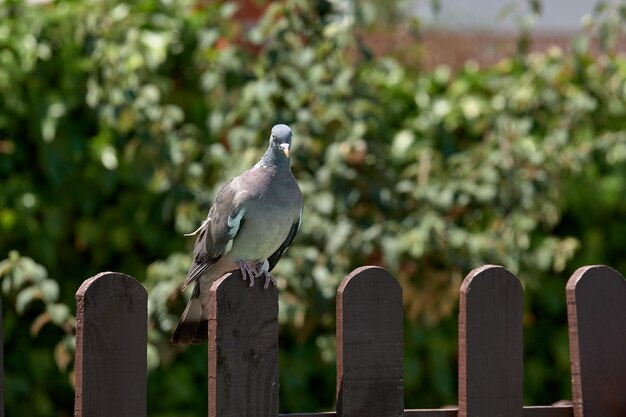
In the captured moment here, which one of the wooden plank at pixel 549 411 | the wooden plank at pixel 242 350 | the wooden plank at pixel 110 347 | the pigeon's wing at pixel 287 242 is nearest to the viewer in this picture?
the wooden plank at pixel 110 347

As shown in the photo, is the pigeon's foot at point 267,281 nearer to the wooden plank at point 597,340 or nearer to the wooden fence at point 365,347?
the wooden fence at point 365,347

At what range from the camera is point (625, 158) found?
504 cm

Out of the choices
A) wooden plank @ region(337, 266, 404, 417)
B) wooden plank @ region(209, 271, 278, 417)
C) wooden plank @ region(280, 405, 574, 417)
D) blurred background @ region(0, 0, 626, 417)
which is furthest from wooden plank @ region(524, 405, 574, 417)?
blurred background @ region(0, 0, 626, 417)

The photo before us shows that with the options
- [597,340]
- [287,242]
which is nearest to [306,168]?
[287,242]

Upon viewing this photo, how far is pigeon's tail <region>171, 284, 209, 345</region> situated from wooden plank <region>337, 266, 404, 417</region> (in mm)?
423

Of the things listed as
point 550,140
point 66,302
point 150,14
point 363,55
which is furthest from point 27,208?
point 550,140

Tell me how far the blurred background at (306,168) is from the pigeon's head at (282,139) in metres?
1.36

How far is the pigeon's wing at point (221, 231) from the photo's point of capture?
303 centimetres

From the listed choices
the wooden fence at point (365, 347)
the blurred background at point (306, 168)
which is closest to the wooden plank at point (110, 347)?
the wooden fence at point (365, 347)

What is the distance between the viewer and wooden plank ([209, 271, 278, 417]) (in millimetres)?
2256

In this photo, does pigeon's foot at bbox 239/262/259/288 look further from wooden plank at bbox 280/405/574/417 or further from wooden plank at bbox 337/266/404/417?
wooden plank at bbox 280/405/574/417

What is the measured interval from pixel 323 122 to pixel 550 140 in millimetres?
1016

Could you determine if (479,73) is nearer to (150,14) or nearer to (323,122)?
(323,122)

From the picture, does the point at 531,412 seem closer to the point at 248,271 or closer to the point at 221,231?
the point at 248,271
